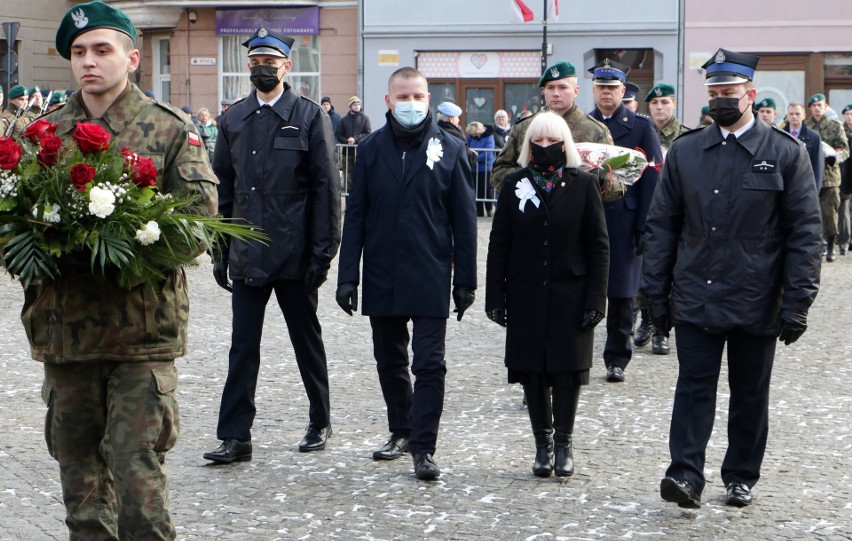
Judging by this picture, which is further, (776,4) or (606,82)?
(776,4)

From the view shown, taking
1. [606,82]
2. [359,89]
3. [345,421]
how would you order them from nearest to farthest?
[345,421]
[606,82]
[359,89]

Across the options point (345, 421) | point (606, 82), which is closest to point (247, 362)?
point (345, 421)

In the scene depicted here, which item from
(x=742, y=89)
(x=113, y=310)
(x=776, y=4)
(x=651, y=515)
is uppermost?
(x=776, y=4)

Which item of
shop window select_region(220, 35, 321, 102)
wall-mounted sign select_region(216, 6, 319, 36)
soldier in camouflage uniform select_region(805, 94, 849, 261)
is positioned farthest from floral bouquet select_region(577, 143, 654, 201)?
wall-mounted sign select_region(216, 6, 319, 36)

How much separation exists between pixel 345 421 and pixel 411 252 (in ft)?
5.23

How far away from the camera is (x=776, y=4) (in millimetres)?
32250

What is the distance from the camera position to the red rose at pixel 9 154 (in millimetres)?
4578

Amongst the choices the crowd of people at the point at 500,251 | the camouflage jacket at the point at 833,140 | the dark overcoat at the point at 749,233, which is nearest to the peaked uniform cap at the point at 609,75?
the crowd of people at the point at 500,251

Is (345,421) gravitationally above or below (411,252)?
below

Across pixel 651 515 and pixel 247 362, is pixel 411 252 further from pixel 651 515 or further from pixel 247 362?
pixel 651 515

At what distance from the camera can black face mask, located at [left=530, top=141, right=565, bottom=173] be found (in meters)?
7.18

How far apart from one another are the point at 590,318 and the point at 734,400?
0.85 m

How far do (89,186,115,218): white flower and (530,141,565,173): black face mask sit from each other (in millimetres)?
3095

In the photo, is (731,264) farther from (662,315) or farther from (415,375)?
(415,375)
